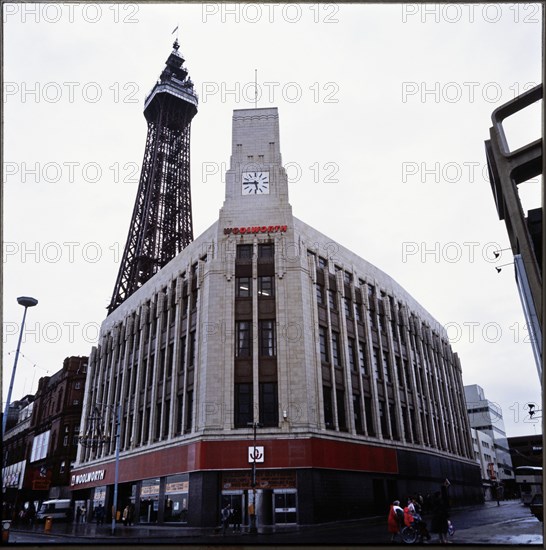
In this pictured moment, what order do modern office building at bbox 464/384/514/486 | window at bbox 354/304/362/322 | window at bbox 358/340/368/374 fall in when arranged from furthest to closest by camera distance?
modern office building at bbox 464/384/514/486 → window at bbox 354/304/362/322 → window at bbox 358/340/368/374

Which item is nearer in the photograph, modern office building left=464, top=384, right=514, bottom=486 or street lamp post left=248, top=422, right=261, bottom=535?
street lamp post left=248, top=422, right=261, bottom=535

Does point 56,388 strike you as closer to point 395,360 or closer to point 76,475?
point 76,475

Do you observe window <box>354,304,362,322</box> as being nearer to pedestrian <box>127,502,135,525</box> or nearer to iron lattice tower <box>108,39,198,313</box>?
pedestrian <box>127,502,135,525</box>

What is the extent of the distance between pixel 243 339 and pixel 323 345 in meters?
6.92

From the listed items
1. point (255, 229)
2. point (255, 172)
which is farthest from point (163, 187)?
point (255, 229)

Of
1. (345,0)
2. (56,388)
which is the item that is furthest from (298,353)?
(56,388)

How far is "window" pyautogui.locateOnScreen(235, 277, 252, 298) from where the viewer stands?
41969 mm

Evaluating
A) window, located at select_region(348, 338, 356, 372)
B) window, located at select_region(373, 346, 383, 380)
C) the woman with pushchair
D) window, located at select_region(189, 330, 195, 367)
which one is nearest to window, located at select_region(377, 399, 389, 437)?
window, located at select_region(373, 346, 383, 380)

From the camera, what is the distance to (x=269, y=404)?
126 feet

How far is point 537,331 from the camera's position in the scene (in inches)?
777

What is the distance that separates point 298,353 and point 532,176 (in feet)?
75.8

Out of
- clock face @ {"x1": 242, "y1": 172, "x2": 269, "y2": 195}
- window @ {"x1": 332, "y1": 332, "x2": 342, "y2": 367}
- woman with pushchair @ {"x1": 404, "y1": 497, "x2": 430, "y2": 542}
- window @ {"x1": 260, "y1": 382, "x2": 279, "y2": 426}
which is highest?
clock face @ {"x1": 242, "y1": 172, "x2": 269, "y2": 195}

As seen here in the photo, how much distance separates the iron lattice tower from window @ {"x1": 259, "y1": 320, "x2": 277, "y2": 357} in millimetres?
53987

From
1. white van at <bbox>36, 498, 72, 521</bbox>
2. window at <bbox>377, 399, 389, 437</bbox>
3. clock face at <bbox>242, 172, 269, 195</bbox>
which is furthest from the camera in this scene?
white van at <bbox>36, 498, 72, 521</bbox>
